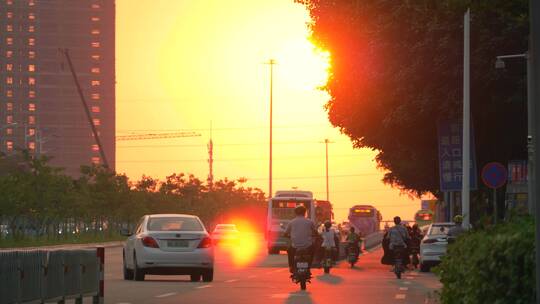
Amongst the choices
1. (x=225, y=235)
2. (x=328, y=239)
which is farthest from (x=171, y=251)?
(x=225, y=235)

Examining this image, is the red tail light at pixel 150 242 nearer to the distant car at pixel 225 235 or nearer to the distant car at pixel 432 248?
the distant car at pixel 432 248

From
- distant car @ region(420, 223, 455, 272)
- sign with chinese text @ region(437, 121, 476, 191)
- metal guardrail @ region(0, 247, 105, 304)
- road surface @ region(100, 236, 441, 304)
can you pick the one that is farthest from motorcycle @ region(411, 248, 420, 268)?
metal guardrail @ region(0, 247, 105, 304)

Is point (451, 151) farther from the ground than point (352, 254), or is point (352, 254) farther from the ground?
point (451, 151)

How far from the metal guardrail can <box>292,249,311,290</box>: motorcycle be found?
21.4ft

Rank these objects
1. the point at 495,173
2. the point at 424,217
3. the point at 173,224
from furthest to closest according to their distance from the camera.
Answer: the point at 424,217, the point at 495,173, the point at 173,224

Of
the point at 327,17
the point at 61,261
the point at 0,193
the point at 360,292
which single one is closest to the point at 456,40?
the point at 327,17

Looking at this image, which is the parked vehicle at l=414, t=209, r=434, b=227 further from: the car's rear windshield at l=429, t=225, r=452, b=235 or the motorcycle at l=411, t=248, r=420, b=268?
the car's rear windshield at l=429, t=225, r=452, b=235

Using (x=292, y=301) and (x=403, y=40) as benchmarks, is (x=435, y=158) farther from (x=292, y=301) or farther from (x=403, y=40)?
(x=292, y=301)

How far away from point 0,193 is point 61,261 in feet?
232

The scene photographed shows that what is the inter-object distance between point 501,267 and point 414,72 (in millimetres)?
28723

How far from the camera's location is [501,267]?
10555 millimetres

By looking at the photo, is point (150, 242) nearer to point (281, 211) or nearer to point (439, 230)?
point (439, 230)

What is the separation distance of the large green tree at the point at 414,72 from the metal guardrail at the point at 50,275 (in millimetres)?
16144

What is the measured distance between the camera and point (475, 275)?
11.6 m
